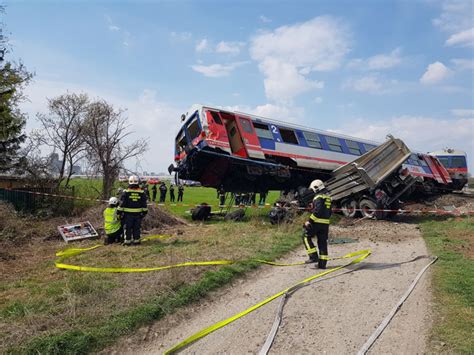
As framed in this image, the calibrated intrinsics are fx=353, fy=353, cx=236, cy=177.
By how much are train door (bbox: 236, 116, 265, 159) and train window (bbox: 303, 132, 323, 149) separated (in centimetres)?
250

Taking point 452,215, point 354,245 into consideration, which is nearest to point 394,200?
point 452,215

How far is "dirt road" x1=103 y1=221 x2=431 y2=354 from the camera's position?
3.40 metres

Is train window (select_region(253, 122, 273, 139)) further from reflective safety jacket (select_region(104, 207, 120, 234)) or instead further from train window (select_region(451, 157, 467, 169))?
train window (select_region(451, 157, 467, 169))

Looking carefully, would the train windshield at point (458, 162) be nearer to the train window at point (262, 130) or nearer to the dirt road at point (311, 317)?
the train window at point (262, 130)

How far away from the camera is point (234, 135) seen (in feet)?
37.4

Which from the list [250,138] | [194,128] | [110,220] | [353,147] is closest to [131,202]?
[110,220]

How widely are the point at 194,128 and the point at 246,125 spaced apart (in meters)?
1.66

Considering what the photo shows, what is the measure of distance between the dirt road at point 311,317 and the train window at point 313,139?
7324 millimetres

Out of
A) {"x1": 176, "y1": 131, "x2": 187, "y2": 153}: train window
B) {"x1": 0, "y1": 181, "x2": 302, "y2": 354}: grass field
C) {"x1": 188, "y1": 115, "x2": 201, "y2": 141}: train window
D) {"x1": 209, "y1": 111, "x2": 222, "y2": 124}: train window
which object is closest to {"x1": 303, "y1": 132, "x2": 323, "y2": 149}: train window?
{"x1": 209, "y1": 111, "x2": 222, "y2": 124}: train window

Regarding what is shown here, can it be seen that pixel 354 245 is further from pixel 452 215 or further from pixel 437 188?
pixel 437 188

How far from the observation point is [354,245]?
840cm

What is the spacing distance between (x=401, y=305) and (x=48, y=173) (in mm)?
12749

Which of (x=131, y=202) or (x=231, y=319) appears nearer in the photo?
(x=231, y=319)

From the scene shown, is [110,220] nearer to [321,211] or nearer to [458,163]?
[321,211]
